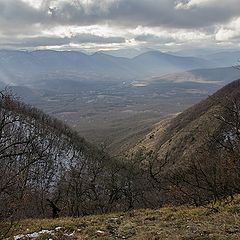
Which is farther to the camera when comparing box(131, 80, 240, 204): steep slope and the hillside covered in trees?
box(131, 80, 240, 204): steep slope

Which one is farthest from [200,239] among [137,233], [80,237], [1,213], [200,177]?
[200,177]

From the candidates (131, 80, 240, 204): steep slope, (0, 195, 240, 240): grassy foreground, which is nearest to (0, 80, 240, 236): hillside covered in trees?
(131, 80, 240, 204): steep slope

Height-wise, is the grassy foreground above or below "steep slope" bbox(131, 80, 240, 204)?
above

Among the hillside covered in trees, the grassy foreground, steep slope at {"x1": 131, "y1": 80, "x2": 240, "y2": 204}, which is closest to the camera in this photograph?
the grassy foreground

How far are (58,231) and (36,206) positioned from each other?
26.2 m

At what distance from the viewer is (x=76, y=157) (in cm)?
14862

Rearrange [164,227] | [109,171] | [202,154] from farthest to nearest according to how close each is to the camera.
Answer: [109,171]
[202,154]
[164,227]

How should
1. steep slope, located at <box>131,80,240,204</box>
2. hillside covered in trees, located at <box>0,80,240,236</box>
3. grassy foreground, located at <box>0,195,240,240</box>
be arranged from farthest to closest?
steep slope, located at <box>131,80,240,204</box>, hillside covered in trees, located at <box>0,80,240,236</box>, grassy foreground, located at <box>0,195,240,240</box>

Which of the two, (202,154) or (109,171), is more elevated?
(202,154)

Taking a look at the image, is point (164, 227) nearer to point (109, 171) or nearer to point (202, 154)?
point (202, 154)

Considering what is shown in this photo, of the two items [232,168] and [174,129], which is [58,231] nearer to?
[232,168]

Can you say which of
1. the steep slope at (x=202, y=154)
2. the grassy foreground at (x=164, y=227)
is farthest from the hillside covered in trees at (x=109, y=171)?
the grassy foreground at (x=164, y=227)

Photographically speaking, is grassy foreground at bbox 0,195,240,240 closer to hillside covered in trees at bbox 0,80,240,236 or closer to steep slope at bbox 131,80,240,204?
hillside covered in trees at bbox 0,80,240,236

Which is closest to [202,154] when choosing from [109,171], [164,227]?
[109,171]
